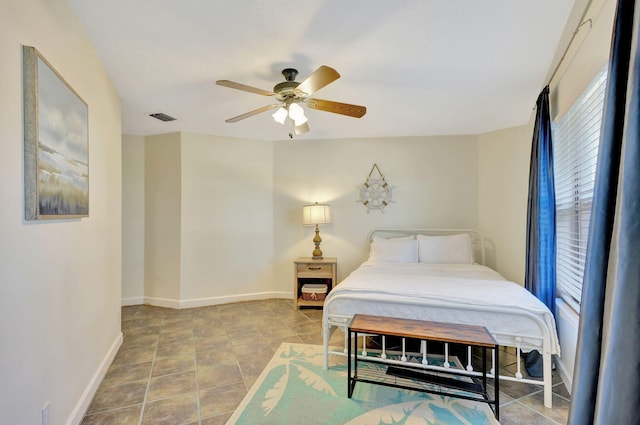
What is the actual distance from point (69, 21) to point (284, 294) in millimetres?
3689

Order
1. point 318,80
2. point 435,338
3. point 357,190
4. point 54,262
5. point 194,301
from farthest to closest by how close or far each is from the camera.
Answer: point 357,190 < point 194,301 < point 318,80 < point 435,338 < point 54,262

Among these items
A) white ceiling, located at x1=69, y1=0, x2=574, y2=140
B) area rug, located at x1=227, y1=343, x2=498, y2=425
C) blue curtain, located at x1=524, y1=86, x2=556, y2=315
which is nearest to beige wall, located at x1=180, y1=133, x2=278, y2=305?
white ceiling, located at x1=69, y1=0, x2=574, y2=140

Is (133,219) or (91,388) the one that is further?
(133,219)

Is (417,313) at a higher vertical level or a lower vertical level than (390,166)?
lower

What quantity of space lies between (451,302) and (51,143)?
8.38 ft

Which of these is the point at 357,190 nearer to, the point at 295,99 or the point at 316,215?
the point at 316,215

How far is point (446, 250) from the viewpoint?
3.70 meters

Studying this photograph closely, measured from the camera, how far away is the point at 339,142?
4355 millimetres

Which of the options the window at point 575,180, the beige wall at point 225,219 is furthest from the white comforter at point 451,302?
the beige wall at point 225,219

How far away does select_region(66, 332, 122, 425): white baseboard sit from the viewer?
173 cm

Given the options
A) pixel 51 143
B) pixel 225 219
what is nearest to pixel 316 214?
pixel 225 219

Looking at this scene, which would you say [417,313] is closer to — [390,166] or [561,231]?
[561,231]

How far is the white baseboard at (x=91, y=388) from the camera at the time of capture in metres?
1.73

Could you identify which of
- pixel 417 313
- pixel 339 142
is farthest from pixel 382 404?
pixel 339 142
